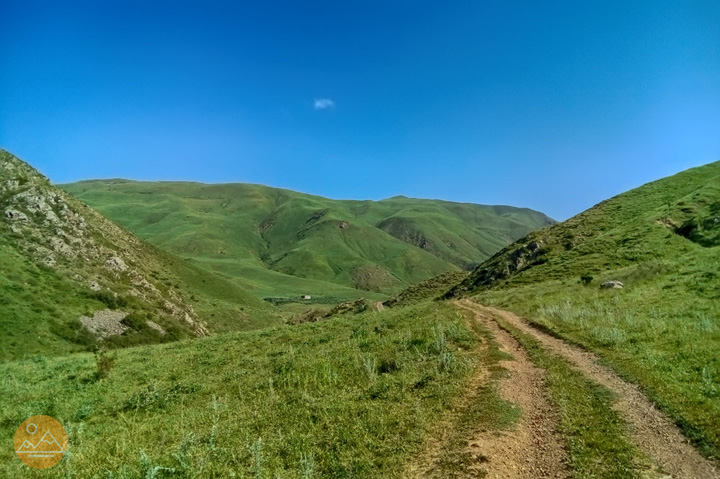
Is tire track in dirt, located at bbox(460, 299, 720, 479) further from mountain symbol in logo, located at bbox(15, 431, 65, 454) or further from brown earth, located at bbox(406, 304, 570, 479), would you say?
mountain symbol in logo, located at bbox(15, 431, 65, 454)

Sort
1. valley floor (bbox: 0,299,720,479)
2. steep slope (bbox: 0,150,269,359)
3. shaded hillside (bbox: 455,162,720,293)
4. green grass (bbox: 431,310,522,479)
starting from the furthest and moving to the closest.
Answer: shaded hillside (bbox: 455,162,720,293) → steep slope (bbox: 0,150,269,359) → valley floor (bbox: 0,299,720,479) → green grass (bbox: 431,310,522,479)

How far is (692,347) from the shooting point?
54.7 ft

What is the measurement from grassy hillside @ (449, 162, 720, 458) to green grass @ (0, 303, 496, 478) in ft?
22.8

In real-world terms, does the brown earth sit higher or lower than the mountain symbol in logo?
higher

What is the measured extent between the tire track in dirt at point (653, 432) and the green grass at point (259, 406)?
16.7 ft

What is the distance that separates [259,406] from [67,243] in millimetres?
68263

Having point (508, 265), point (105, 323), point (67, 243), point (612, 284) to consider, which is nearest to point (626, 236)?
point (508, 265)

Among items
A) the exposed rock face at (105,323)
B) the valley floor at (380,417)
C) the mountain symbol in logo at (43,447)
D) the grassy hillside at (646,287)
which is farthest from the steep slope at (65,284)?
the grassy hillside at (646,287)

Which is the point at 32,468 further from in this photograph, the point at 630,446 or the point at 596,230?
the point at 596,230

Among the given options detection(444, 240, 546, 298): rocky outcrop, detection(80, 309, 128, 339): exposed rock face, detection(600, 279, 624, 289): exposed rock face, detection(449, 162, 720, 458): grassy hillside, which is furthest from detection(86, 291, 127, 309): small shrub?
detection(600, 279, 624, 289): exposed rock face

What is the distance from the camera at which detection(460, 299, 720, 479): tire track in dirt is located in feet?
29.3

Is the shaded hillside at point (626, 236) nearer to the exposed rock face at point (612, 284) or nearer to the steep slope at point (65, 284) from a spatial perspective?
the exposed rock face at point (612, 284)

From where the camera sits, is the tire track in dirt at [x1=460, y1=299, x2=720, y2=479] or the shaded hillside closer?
the tire track in dirt at [x1=460, y1=299, x2=720, y2=479]

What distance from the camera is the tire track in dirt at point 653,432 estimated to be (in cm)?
894
